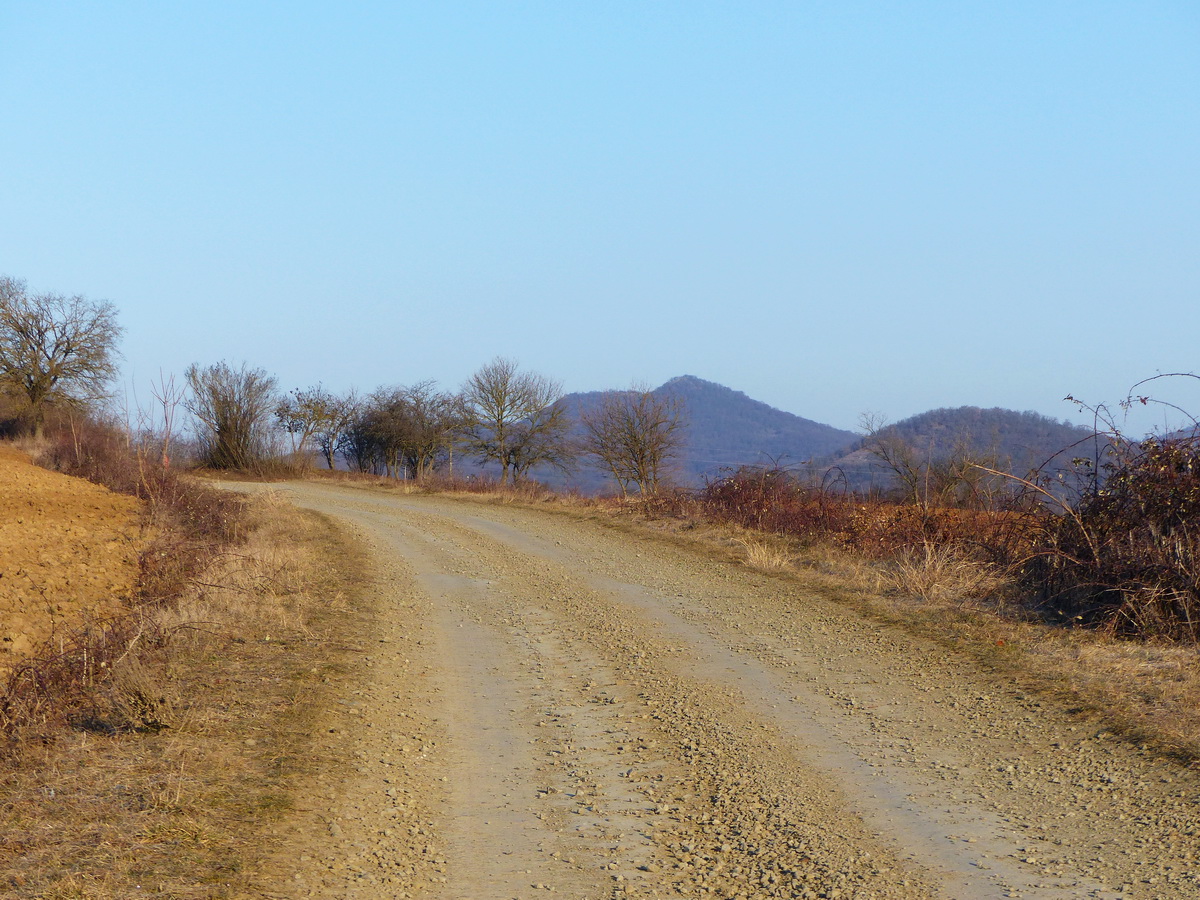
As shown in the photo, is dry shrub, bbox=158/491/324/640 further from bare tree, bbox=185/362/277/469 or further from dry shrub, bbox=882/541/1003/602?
bare tree, bbox=185/362/277/469

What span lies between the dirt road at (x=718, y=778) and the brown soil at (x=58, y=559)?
398cm

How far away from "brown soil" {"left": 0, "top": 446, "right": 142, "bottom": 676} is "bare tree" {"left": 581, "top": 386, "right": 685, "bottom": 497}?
50.1 feet

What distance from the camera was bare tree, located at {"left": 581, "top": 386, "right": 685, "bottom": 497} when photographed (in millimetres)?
31125

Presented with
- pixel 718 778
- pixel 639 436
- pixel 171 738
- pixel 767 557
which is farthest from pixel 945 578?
pixel 639 436

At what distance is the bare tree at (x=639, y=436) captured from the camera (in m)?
31.1

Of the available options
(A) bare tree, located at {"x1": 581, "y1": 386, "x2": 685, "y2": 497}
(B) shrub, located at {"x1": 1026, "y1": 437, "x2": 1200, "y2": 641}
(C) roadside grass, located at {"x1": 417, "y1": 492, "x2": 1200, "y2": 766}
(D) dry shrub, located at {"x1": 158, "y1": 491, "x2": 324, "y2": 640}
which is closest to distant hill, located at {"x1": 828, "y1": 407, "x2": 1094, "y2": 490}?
(A) bare tree, located at {"x1": 581, "y1": 386, "x2": 685, "y2": 497}

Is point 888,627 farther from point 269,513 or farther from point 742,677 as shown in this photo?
point 269,513

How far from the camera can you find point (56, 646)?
8219 millimetres

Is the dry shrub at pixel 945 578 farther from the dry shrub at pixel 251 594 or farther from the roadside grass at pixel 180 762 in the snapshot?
the dry shrub at pixel 251 594

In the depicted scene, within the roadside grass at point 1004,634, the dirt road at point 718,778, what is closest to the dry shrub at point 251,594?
the dirt road at point 718,778

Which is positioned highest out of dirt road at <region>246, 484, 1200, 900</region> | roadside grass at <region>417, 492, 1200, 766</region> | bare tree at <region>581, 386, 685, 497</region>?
bare tree at <region>581, 386, 685, 497</region>

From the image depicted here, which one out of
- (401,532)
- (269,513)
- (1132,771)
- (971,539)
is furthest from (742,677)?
(269,513)

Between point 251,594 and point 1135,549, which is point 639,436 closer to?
point 251,594

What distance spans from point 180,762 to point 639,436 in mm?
26168
